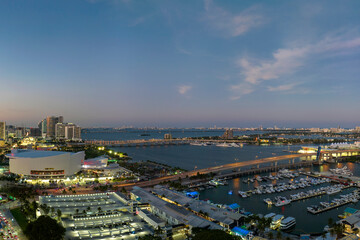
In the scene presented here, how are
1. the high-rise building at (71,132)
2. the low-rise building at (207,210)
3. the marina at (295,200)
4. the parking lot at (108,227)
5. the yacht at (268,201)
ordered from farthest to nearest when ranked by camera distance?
the high-rise building at (71,132) < the yacht at (268,201) < the marina at (295,200) < the low-rise building at (207,210) < the parking lot at (108,227)

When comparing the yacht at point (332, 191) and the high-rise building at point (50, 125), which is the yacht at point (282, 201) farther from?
the high-rise building at point (50, 125)

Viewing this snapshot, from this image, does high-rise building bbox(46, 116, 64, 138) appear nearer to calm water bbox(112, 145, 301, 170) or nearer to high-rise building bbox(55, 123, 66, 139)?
high-rise building bbox(55, 123, 66, 139)

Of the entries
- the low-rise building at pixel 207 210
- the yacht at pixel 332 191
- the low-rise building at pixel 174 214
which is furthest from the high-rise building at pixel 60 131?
the yacht at pixel 332 191

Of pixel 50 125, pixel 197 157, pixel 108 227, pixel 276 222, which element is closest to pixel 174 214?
pixel 108 227

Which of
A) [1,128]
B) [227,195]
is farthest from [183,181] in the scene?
[1,128]

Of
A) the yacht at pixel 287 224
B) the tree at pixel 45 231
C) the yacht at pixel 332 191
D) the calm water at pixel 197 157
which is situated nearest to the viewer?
the tree at pixel 45 231

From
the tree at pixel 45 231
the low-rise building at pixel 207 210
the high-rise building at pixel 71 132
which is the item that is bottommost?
the low-rise building at pixel 207 210

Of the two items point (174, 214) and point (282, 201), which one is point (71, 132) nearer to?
point (282, 201)

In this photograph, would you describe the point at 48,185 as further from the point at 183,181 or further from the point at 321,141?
the point at 321,141
